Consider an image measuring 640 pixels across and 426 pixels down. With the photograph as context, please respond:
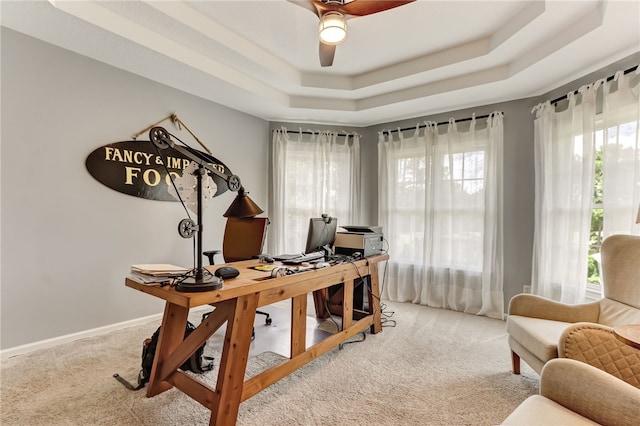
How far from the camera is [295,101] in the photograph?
3660mm

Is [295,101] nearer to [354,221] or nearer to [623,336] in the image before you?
[354,221]

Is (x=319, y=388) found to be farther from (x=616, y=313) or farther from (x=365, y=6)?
(x=365, y=6)

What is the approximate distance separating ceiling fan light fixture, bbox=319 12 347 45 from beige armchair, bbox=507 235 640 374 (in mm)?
2097

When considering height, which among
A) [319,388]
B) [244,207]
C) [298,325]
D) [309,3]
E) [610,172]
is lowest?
[319,388]

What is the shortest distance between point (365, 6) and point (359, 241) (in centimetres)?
176

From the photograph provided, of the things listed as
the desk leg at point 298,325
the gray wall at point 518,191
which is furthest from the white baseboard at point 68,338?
the gray wall at point 518,191

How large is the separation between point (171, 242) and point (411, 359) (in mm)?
2561

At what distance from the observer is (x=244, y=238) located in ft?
9.87

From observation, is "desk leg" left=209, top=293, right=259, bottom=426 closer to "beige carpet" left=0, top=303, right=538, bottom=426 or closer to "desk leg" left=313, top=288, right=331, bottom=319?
"beige carpet" left=0, top=303, right=538, bottom=426

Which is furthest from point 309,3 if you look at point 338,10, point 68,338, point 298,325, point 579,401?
point 68,338

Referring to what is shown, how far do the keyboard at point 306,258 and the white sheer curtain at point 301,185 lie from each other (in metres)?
1.49

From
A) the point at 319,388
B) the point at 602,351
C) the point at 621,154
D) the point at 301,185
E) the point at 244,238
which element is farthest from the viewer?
the point at 301,185

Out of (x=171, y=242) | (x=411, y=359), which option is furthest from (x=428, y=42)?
(x=171, y=242)

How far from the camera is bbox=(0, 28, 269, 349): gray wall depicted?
225 centimetres
